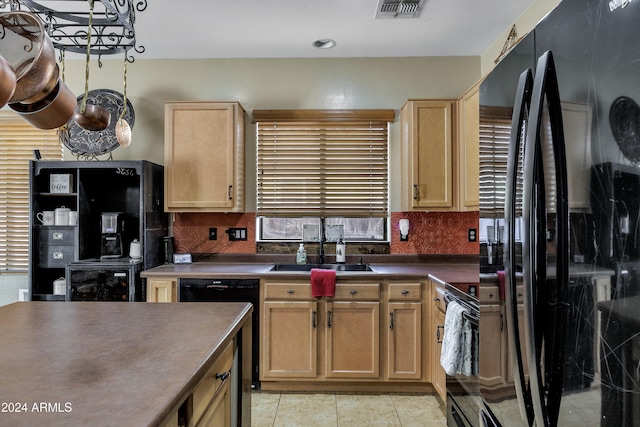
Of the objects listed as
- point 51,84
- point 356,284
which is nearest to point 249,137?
point 356,284

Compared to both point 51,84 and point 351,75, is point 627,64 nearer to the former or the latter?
point 51,84

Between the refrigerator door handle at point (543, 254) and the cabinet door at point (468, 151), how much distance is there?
2.03 meters

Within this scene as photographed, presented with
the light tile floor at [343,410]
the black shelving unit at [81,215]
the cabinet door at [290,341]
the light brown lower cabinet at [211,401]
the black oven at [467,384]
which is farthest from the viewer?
the black shelving unit at [81,215]

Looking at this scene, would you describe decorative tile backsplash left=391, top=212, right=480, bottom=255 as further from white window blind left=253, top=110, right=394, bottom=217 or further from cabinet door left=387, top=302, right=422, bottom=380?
cabinet door left=387, top=302, right=422, bottom=380

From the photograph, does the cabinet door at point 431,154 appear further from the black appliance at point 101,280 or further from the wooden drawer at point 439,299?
the black appliance at point 101,280

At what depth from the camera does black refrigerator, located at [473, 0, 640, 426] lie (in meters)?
0.67

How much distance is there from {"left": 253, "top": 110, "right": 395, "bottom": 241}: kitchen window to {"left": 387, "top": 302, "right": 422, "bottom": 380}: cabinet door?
39.1 inches

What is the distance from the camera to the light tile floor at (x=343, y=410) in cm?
257

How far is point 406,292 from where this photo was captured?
2926 millimetres

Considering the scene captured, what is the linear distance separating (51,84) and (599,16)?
1489mm

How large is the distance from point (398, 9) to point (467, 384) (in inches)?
97.8

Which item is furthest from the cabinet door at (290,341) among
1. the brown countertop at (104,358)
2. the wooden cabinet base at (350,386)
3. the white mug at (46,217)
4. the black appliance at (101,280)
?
the white mug at (46,217)

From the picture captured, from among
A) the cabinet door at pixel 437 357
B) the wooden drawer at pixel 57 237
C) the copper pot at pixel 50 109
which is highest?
the copper pot at pixel 50 109

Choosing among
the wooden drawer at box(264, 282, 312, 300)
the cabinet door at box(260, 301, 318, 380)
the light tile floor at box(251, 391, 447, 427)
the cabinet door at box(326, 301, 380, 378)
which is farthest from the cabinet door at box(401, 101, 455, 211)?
the light tile floor at box(251, 391, 447, 427)
